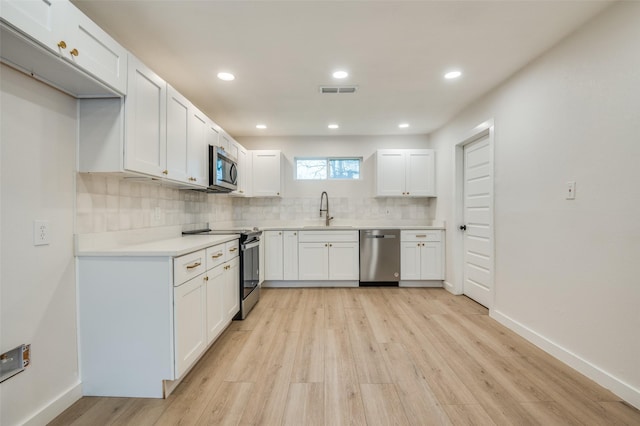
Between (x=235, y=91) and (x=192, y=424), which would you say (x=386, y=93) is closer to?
(x=235, y=91)

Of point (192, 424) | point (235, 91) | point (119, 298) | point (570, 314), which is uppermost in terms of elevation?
point (235, 91)

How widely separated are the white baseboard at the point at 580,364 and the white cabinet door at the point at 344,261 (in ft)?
6.37

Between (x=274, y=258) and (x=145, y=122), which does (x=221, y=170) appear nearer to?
(x=145, y=122)

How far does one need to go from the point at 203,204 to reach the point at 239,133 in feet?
5.23

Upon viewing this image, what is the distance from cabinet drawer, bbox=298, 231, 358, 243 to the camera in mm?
4055

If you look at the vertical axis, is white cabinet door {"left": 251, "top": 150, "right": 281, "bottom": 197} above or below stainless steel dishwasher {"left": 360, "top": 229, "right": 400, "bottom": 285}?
above

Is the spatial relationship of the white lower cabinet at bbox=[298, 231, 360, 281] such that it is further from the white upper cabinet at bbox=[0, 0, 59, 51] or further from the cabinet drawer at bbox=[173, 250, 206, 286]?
the white upper cabinet at bbox=[0, 0, 59, 51]

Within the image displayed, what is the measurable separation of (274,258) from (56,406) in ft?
8.85

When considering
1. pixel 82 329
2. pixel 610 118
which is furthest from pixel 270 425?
pixel 610 118

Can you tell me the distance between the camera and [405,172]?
14.1 ft

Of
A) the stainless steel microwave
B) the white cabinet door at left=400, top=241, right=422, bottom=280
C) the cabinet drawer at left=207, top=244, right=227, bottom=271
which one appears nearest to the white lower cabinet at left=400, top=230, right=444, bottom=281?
the white cabinet door at left=400, top=241, right=422, bottom=280

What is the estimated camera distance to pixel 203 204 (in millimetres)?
3449

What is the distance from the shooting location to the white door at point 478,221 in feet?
10.1

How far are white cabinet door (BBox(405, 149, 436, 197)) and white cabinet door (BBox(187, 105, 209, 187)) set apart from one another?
9.90ft
